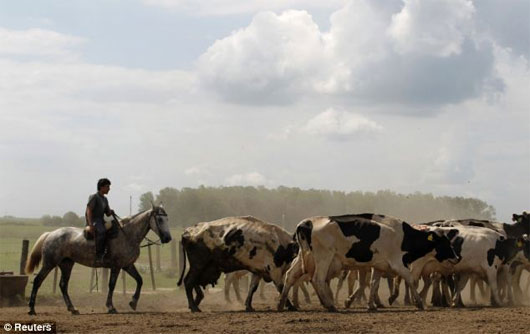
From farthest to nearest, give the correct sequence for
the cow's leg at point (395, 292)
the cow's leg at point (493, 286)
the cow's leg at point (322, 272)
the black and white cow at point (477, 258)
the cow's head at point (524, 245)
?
1. the cow's head at point (524, 245)
2. the cow's leg at point (395, 292)
3. the black and white cow at point (477, 258)
4. the cow's leg at point (493, 286)
5. the cow's leg at point (322, 272)

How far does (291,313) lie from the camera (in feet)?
58.2

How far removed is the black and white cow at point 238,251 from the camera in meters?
19.7

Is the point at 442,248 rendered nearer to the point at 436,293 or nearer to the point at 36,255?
the point at 436,293

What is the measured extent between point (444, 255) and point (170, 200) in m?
54.1

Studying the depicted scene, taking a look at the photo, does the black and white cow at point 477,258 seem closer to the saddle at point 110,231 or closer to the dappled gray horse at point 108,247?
the dappled gray horse at point 108,247

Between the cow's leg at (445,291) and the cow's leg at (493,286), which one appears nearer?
the cow's leg at (493,286)

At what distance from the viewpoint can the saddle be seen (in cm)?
1897

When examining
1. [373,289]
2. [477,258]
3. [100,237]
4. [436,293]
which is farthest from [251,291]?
[477,258]

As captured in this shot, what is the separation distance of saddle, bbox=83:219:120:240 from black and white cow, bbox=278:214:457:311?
3.77m

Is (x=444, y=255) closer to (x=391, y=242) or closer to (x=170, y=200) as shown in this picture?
(x=391, y=242)

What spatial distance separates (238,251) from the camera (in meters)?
19.7

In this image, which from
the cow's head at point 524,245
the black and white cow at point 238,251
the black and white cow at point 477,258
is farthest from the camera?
the cow's head at point 524,245

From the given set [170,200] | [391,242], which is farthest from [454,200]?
[391,242]

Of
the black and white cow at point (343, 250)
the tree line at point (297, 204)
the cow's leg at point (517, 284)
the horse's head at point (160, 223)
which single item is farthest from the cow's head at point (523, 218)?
the tree line at point (297, 204)
